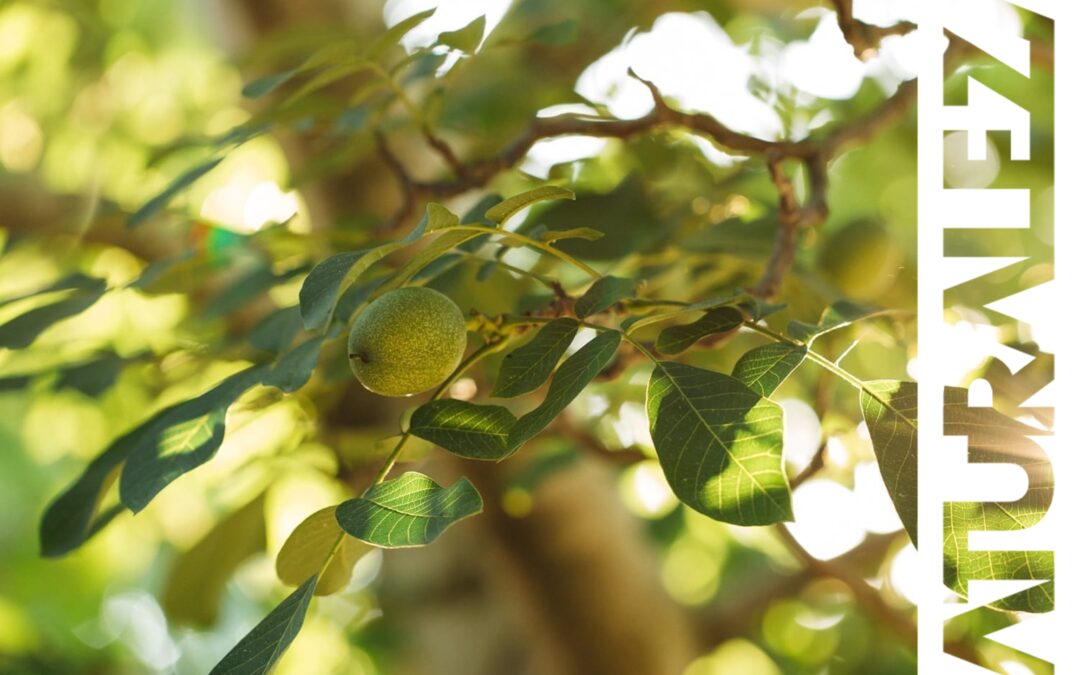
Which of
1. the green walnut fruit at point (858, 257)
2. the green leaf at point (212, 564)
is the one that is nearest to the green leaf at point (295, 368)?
the green leaf at point (212, 564)

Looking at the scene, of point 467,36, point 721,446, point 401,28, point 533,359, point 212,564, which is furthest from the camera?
point 212,564

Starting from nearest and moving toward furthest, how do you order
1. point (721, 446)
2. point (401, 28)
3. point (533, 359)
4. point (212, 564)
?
point (721, 446) → point (533, 359) → point (401, 28) → point (212, 564)

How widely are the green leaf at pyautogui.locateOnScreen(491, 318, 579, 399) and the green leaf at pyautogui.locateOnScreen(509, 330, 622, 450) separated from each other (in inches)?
1.6

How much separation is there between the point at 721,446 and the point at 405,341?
0.27 m

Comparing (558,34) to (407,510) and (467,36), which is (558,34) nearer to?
(467,36)

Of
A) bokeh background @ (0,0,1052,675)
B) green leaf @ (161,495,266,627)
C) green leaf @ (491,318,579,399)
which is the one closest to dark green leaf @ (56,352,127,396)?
bokeh background @ (0,0,1052,675)

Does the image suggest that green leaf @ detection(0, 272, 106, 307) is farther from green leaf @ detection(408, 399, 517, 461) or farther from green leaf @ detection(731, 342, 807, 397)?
green leaf @ detection(731, 342, 807, 397)

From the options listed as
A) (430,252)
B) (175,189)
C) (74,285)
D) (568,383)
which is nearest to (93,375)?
(74,285)

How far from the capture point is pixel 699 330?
2.70 feet

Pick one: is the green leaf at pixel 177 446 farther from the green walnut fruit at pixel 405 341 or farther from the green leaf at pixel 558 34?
the green leaf at pixel 558 34

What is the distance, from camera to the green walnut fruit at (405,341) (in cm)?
81

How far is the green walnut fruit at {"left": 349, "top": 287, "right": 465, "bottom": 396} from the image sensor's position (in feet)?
2.66

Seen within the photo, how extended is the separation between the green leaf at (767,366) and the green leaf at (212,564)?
1042mm

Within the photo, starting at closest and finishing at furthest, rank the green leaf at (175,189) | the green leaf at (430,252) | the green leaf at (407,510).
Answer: the green leaf at (407,510), the green leaf at (430,252), the green leaf at (175,189)
